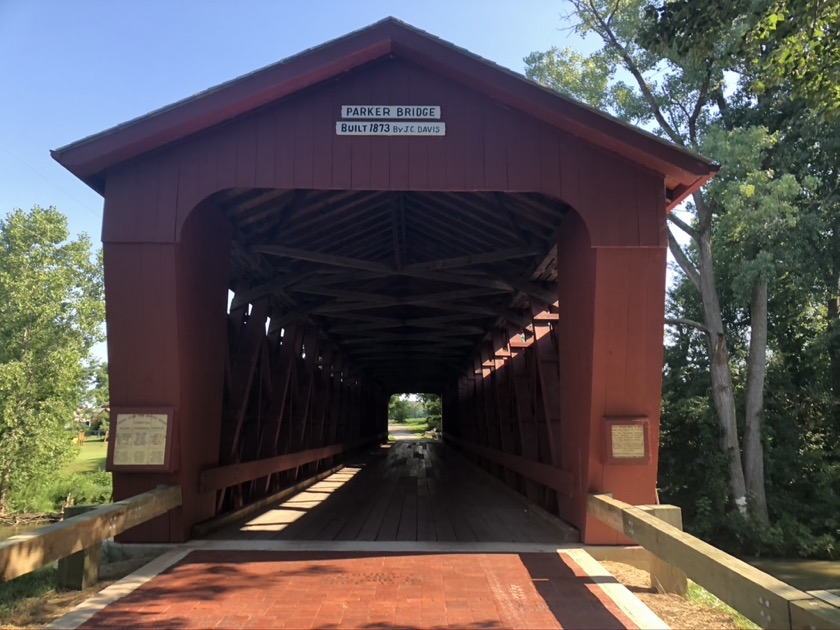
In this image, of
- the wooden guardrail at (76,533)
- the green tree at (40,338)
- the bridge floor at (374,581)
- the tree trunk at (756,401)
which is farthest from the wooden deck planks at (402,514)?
the green tree at (40,338)

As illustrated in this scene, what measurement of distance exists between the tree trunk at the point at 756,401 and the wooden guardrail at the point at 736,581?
514 inches

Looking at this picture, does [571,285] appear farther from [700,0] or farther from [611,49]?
[611,49]

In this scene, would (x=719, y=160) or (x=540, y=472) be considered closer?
(x=540, y=472)

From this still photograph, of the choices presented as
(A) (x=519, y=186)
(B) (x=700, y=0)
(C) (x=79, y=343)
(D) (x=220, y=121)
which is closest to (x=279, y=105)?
(D) (x=220, y=121)

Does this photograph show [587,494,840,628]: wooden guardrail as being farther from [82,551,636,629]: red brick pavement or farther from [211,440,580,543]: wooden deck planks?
[211,440,580,543]: wooden deck planks

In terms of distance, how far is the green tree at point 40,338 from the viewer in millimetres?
18672

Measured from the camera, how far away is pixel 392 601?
3637 mm

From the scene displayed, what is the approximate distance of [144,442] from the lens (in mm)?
4863

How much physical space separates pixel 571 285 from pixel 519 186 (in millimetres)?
1138

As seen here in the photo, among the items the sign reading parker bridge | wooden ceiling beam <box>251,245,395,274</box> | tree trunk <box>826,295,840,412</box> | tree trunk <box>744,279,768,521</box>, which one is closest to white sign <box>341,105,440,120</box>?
the sign reading parker bridge

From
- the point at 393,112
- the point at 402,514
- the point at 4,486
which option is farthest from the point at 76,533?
the point at 4,486

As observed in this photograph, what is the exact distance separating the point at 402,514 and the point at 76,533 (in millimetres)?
4049

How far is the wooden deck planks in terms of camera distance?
221 inches

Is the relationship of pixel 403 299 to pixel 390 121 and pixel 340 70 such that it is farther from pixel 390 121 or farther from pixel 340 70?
pixel 340 70
